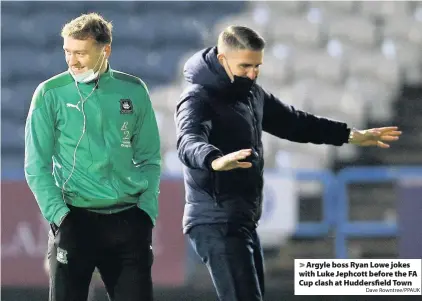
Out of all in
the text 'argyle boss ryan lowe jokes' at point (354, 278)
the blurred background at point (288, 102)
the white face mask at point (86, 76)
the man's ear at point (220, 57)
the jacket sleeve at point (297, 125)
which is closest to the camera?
the white face mask at point (86, 76)

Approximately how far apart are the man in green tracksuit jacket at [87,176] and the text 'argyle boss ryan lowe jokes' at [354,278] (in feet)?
9.11

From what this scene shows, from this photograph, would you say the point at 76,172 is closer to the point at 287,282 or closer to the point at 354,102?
the point at 287,282

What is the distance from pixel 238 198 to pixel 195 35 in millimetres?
5942

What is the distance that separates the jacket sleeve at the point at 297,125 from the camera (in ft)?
14.8

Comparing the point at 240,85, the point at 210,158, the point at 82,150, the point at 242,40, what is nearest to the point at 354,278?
the point at 240,85

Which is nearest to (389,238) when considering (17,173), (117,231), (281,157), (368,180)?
(368,180)

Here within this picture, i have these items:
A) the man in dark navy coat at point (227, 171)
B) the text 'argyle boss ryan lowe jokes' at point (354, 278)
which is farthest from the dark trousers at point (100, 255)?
the text 'argyle boss ryan lowe jokes' at point (354, 278)

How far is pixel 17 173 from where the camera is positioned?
7895 millimetres

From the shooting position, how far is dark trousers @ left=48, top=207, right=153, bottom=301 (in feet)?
12.1

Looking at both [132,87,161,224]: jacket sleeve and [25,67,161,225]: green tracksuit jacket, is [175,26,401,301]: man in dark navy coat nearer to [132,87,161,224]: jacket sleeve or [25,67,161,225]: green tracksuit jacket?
[132,87,161,224]: jacket sleeve

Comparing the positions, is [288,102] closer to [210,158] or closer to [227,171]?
[227,171]

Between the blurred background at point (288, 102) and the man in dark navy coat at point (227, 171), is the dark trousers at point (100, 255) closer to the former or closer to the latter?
the man in dark navy coat at point (227, 171)

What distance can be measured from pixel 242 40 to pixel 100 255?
1015mm

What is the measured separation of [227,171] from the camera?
162 inches
